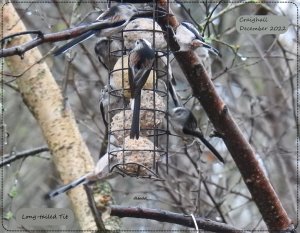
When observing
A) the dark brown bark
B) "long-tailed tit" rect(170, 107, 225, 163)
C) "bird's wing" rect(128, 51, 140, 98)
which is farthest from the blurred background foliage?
"bird's wing" rect(128, 51, 140, 98)

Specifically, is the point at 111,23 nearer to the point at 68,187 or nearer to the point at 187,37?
the point at 187,37

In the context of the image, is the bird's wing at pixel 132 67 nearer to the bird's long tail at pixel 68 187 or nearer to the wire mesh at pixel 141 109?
the wire mesh at pixel 141 109

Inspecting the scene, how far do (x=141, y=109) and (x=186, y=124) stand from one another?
0.81 meters

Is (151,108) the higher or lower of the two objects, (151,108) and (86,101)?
the lower

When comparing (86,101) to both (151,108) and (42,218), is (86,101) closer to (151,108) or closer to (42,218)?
(42,218)

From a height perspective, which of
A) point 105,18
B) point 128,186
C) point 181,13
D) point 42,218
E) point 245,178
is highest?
point 181,13

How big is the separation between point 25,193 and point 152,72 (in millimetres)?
4181

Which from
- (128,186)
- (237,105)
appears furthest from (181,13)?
(128,186)

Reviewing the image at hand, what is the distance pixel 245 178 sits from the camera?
3.12m

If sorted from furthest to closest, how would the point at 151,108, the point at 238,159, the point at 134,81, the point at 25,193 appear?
the point at 25,193, the point at 238,159, the point at 151,108, the point at 134,81

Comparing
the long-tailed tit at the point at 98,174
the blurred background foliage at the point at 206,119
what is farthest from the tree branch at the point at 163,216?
the blurred background foliage at the point at 206,119

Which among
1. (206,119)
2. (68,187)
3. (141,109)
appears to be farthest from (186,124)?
(206,119)

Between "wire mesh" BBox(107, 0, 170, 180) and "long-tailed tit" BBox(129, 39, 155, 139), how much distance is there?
138 millimetres

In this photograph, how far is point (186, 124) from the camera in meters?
3.46
